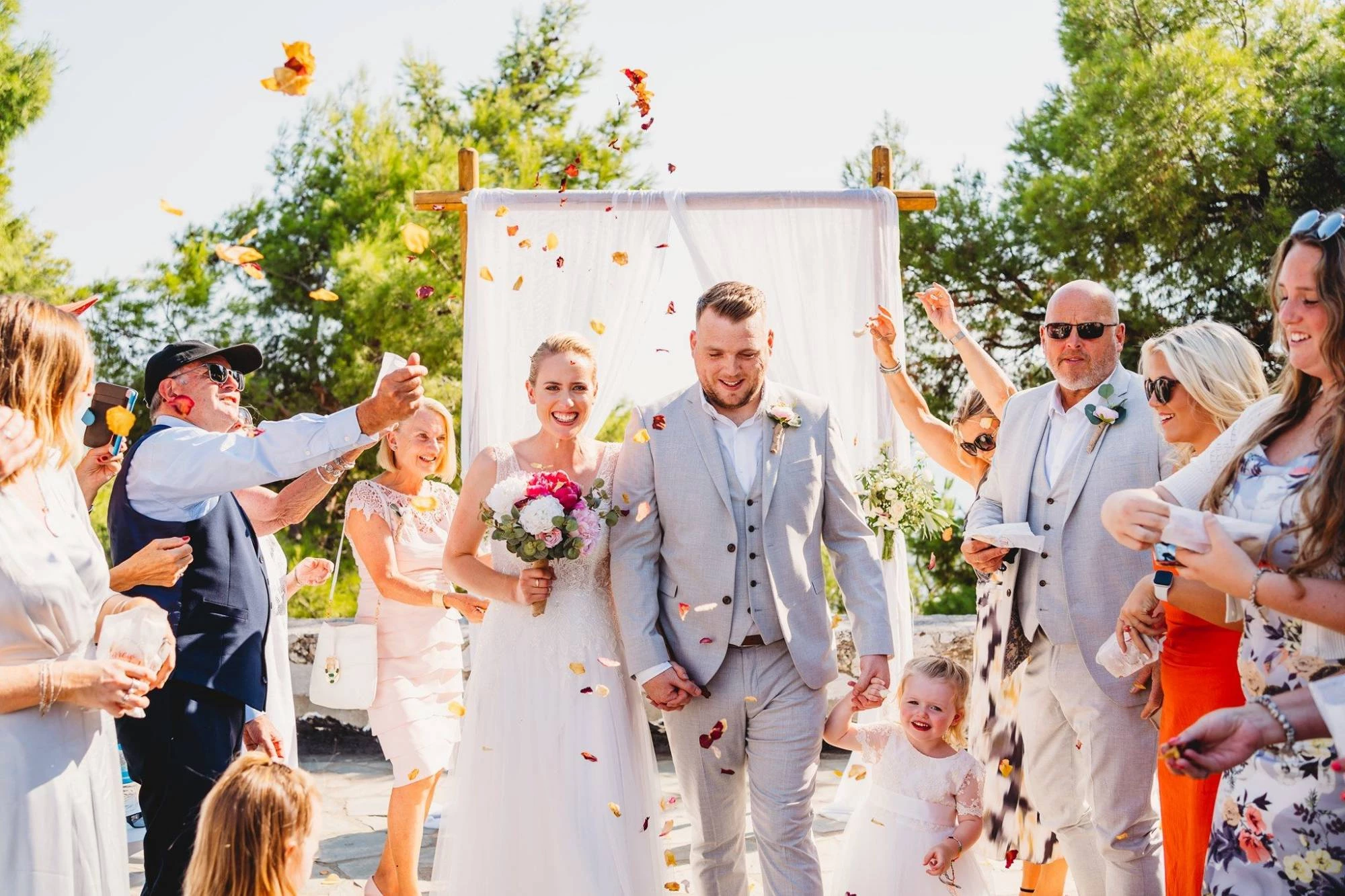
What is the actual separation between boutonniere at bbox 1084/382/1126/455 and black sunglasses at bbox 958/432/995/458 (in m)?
0.84

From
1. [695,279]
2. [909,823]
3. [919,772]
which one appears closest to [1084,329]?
[919,772]

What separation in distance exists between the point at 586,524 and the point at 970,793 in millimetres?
1554

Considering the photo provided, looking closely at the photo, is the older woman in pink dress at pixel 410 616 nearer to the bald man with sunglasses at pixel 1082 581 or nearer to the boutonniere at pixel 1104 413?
the bald man with sunglasses at pixel 1082 581

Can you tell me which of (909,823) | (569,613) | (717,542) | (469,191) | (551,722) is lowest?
(909,823)

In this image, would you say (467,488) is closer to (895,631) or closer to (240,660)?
(240,660)

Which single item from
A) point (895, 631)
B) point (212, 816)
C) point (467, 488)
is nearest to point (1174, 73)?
point (895, 631)

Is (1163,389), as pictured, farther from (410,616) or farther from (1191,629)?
(410,616)

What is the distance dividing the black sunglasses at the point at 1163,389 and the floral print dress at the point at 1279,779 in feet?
3.36

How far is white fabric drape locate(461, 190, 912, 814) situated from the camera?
5.70m

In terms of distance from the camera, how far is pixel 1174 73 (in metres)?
8.71

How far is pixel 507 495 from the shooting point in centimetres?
388

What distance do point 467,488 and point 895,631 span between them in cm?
236

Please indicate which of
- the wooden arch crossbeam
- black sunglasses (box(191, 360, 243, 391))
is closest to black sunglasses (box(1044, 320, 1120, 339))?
the wooden arch crossbeam

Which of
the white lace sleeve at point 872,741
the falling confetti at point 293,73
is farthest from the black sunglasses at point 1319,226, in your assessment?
the falling confetti at point 293,73
